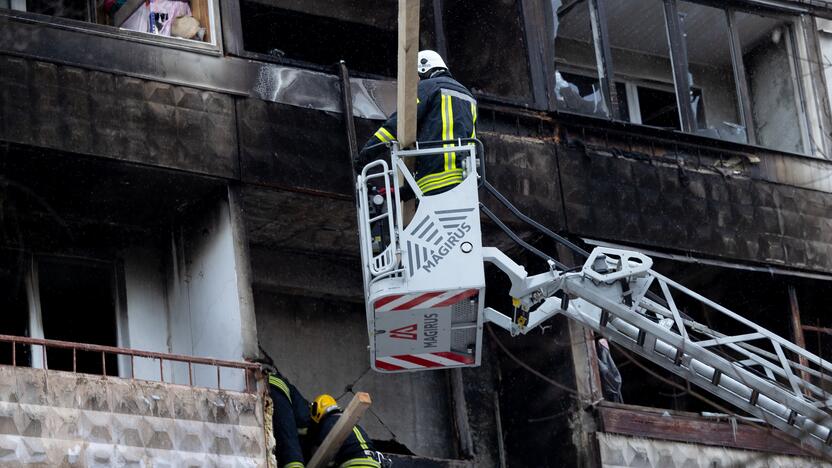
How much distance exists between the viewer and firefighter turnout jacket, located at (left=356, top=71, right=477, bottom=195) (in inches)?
623

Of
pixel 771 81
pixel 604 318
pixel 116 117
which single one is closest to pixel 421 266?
pixel 604 318

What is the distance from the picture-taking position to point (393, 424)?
65.7 feet

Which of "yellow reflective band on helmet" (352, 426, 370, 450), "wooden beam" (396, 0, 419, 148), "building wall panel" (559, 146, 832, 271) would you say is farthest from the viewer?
"building wall panel" (559, 146, 832, 271)

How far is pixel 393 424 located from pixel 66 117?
527cm

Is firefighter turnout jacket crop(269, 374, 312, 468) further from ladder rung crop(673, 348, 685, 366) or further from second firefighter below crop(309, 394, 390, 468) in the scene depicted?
ladder rung crop(673, 348, 685, 366)

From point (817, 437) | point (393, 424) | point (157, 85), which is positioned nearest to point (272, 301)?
point (393, 424)

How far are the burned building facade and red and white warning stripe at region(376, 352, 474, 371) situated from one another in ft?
3.86

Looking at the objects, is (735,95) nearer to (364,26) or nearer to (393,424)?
(364,26)

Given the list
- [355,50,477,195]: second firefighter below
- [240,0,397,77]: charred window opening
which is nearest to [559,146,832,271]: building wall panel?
[240,0,397,77]: charred window opening

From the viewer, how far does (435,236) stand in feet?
51.2

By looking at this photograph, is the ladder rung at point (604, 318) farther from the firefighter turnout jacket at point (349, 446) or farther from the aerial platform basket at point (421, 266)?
the firefighter turnout jacket at point (349, 446)

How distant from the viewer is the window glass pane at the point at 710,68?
2162cm

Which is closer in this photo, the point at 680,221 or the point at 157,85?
the point at 157,85

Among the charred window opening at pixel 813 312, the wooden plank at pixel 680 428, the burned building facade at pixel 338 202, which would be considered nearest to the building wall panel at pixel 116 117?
the burned building facade at pixel 338 202
